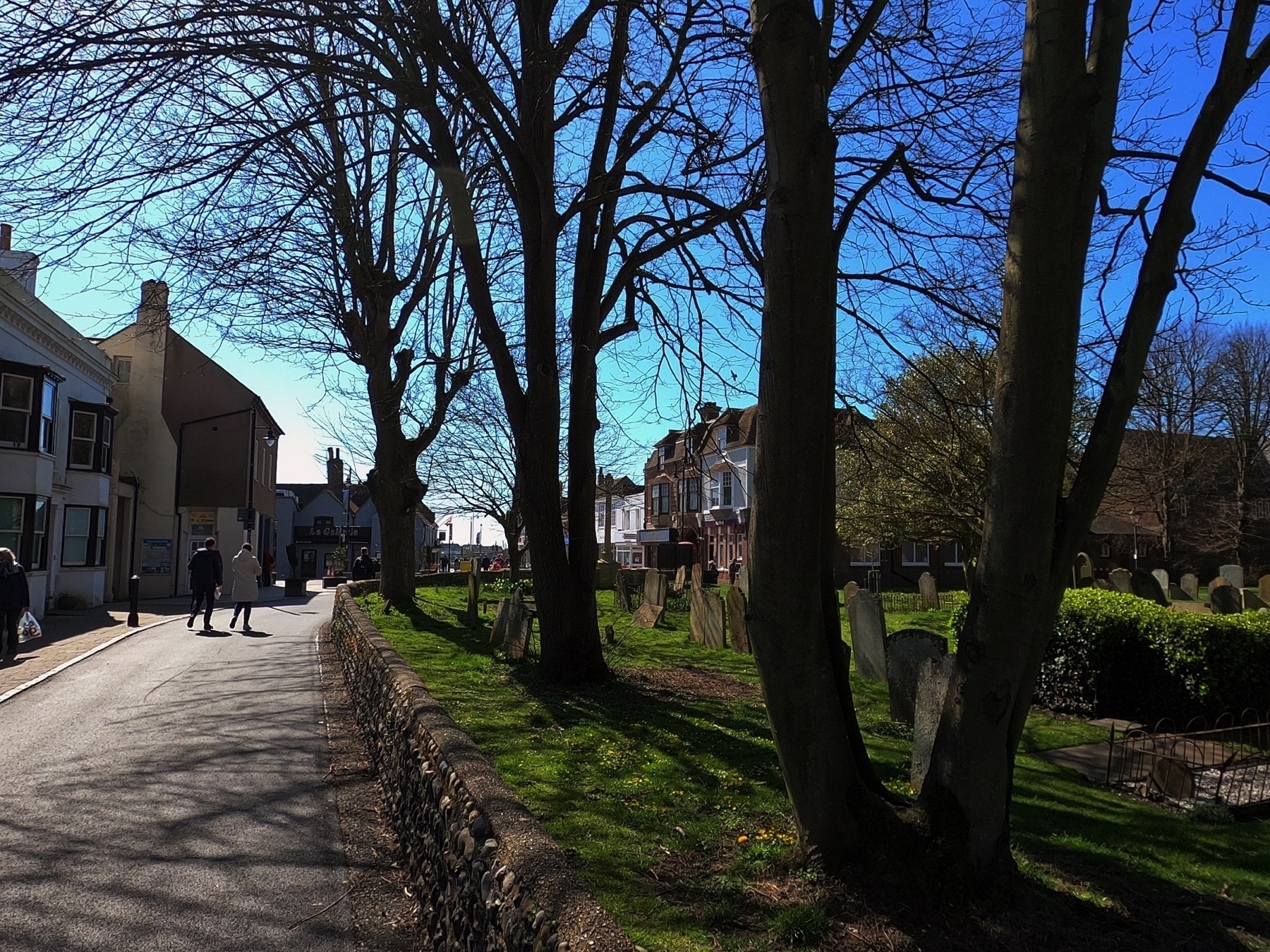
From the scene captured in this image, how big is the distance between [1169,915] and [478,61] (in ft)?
30.9

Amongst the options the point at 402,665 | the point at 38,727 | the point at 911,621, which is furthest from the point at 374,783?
the point at 911,621

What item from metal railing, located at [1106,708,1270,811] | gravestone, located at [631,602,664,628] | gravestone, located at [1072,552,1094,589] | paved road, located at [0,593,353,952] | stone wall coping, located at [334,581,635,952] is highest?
gravestone, located at [1072,552,1094,589]

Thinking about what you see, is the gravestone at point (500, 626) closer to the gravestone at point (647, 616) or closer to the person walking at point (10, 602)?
the gravestone at point (647, 616)

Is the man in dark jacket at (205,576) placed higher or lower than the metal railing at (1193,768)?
higher

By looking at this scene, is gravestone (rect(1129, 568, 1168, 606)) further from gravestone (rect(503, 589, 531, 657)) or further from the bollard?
the bollard

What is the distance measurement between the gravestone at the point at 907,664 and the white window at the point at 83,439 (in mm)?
25345

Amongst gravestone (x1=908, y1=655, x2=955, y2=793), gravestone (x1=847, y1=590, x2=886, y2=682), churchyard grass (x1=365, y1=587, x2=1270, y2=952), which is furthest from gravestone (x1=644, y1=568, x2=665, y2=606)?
gravestone (x1=908, y1=655, x2=955, y2=793)

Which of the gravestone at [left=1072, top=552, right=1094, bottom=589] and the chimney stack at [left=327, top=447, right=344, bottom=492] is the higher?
the chimney stack at [left=327, top=447, right=344, bottom=492]

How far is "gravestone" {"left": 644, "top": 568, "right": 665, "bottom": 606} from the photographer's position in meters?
19.2

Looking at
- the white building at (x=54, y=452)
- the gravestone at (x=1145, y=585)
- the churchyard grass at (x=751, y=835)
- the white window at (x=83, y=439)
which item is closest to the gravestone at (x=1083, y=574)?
the gravestone at (x=1145, y=585)

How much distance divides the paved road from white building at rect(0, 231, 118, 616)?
11.4 m

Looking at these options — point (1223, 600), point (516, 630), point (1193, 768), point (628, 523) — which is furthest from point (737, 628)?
point (628, 523)

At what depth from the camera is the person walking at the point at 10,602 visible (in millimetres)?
13391

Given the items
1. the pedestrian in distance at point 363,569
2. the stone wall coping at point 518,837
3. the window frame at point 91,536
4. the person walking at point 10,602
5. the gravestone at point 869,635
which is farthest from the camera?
the pedestrian in distance at point 363,569
